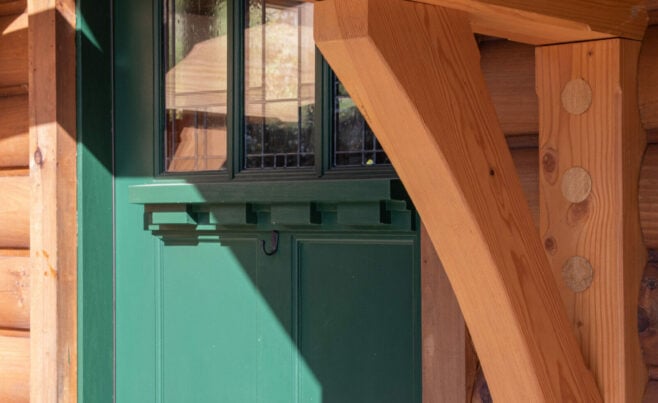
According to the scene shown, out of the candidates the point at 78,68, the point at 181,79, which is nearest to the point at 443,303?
the point at 181,79

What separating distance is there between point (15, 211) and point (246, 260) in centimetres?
99

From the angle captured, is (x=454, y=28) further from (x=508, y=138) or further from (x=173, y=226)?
(x=173, y=226)

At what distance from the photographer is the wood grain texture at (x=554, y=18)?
1608mm

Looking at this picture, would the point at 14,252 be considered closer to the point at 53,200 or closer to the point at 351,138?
the point at 53,200

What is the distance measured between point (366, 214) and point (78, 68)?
1.20m

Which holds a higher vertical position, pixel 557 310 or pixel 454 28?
pixel 454 28

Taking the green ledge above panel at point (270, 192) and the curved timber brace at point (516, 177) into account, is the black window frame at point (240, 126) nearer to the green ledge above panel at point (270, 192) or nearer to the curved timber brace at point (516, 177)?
the green ledge above panel at point (270, 192)

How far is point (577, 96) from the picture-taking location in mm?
1928

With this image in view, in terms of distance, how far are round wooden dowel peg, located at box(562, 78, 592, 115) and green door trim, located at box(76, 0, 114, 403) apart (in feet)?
5.86

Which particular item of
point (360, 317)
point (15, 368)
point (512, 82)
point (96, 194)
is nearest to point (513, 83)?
point (512, 82)

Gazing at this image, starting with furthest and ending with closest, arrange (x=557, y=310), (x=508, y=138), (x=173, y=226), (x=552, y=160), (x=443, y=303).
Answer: (x=173, y=226) → (x=443, y=303) → (x=508, y=138) → (x=552, y=160) → (x=557, y=310)

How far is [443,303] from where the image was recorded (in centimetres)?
229

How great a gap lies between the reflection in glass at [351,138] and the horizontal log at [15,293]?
4.25ft

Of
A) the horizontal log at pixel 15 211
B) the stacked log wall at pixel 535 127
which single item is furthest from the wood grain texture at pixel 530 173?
the horizontal log at pixel 15 211
